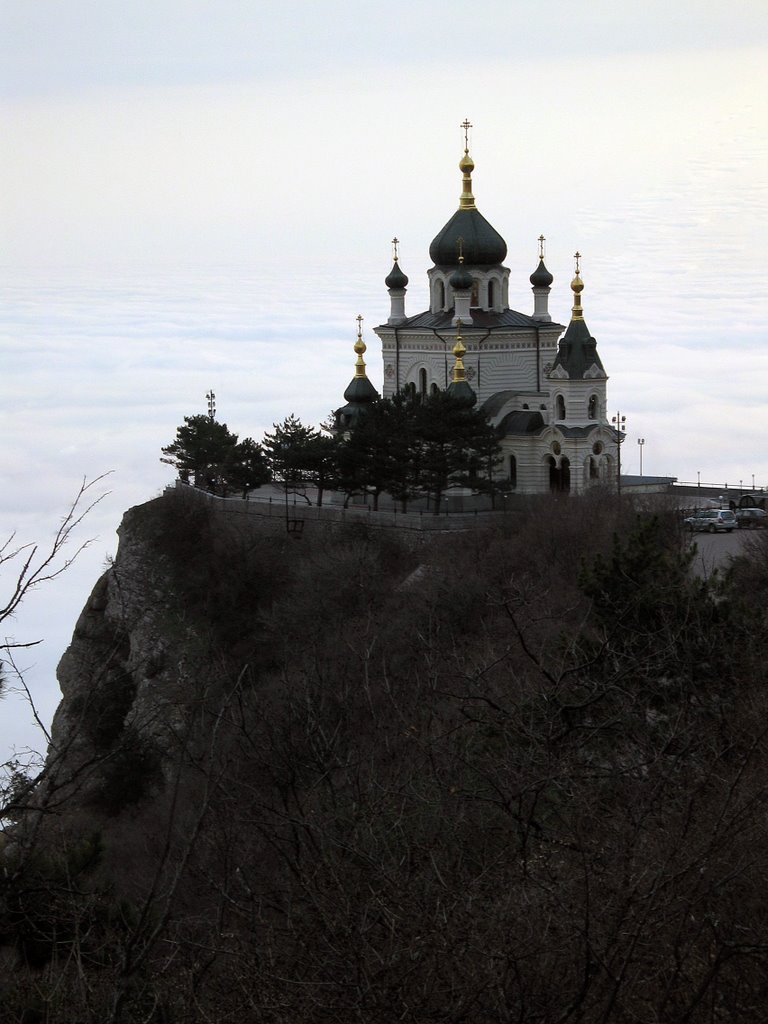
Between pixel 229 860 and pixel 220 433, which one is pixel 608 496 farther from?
pixel 229 860

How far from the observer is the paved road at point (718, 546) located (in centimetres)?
3055

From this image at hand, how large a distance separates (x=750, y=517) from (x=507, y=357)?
770 cm

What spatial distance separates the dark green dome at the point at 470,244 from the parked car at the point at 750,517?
29.7 feet

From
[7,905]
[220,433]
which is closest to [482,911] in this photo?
[7,905]

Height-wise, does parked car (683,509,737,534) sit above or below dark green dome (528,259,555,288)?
below

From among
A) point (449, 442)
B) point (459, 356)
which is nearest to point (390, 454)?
point (449, 442)

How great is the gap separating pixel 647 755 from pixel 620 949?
329cm

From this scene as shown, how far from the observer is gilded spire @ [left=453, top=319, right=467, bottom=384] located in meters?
39.2

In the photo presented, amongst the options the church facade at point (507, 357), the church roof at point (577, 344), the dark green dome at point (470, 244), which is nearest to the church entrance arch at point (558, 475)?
the church facade at point (507, 357)

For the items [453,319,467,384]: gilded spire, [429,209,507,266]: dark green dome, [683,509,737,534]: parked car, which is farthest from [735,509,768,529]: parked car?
[429,209,507,266]: dark green dome

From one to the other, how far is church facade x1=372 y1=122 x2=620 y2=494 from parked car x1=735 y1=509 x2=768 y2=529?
3.15 metres

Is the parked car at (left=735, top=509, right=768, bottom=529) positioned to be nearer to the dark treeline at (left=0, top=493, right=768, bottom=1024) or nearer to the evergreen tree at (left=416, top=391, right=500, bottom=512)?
the evergreen tree at (left=416, top=391, right=500, bottom=512)

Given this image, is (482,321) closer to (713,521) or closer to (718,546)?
(713,521)

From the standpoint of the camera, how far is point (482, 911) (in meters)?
8.30
